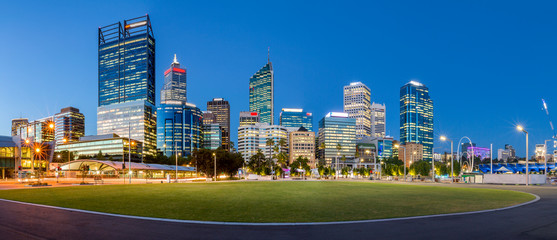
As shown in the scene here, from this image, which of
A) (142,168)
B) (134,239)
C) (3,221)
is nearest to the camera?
(134,239)

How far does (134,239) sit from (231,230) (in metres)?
3.38

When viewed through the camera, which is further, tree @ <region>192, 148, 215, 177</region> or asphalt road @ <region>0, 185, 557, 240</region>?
tree @ <region>192, 148, 215, 177</region>

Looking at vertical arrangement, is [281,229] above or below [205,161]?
above

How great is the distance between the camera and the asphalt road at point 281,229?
11.5m

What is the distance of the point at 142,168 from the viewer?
10738cm

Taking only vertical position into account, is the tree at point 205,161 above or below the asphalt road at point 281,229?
below

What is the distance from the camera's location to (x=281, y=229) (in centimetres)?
1278

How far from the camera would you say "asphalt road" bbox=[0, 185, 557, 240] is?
1148 cm

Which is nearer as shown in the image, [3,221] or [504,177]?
[3,221]

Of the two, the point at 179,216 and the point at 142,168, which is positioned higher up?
the point at 179,216

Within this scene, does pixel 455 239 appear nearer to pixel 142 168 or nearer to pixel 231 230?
pixel 231 230

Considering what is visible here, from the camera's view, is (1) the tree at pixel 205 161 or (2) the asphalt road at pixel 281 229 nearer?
(2) the asphalt road at pixel 281 229

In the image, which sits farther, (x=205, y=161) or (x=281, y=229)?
(x=205, y=161)

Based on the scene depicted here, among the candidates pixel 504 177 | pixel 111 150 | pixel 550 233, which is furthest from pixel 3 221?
pixel 111 150
